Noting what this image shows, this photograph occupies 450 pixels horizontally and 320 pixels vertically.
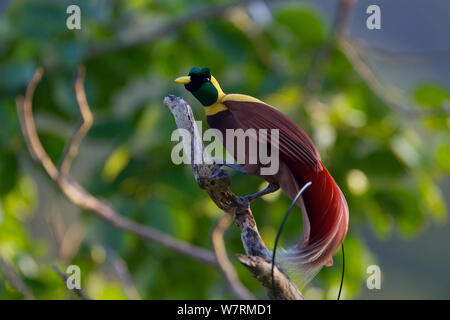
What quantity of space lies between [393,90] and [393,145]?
256 millimetres

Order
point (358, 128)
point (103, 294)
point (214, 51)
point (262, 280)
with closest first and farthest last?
point (262, 280) < point (103, 294) < point (358, 128) < point (214, 51)

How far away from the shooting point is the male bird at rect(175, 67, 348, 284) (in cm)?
77

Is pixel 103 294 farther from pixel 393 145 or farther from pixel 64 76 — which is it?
pixel 393 145

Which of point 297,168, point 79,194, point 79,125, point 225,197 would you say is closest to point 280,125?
point 297,168

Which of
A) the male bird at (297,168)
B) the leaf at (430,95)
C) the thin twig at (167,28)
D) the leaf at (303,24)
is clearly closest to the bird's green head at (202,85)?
the male bird at (297,168)

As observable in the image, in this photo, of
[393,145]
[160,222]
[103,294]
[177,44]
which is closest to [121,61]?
[177,44]

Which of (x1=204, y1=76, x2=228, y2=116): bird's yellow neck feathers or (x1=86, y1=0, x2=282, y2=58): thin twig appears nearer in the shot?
(x1=204, y1=76, x2=228, y2=116): bird's yellow neck feathers

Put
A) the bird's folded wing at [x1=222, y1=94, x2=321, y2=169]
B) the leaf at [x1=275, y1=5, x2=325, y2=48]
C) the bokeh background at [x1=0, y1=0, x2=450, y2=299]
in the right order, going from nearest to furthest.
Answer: the bird's folded wing at [x1=222, y1=94, x2=321, y2=169] < the bokeh background at [x1=0, y1=0, x2=450, y2=299] < the leaf at [x1=275, y1=5, x2=325, y2=48]

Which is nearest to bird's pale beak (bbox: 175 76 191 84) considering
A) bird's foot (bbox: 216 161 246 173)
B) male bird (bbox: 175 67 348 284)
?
male bird (bbox: 175 67 348 284)

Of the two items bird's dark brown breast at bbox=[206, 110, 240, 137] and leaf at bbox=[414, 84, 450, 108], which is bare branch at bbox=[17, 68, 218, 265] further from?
leaf at bbox=[414, 84, 450, 108]

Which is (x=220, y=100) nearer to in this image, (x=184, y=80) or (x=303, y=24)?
(x=184, y=80)

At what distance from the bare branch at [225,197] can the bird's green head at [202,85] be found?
8cm

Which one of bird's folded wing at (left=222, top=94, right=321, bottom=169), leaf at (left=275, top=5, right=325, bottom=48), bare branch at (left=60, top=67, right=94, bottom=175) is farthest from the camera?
leaf at (left=275, top=5, right=325, bottom=48)

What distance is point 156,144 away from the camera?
2.09 meters
